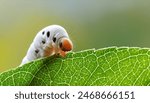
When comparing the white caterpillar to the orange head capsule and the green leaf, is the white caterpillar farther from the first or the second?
the green leaf

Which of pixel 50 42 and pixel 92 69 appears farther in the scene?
pixel 50 42

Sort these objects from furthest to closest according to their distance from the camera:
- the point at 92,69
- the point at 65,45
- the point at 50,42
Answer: the point at 50,42
the point at 65,45
the point at 92,69

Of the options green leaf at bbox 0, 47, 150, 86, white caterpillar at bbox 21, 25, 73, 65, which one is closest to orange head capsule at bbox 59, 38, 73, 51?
white caterpillar at bbox 21, 25, 73, 65

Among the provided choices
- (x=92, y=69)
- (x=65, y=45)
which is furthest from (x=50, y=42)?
(x=92, y=69)

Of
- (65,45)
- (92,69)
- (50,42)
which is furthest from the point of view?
(50,42)

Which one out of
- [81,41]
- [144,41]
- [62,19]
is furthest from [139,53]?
[62,19]

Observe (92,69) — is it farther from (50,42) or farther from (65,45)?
(50,42)
